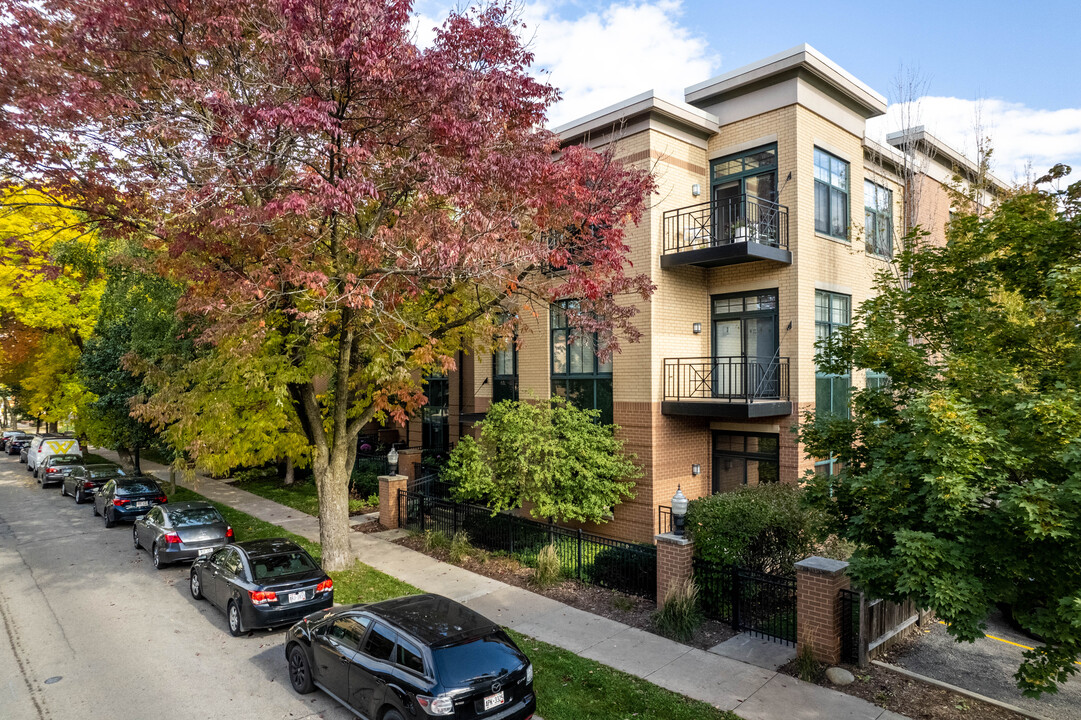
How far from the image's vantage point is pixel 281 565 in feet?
34.9

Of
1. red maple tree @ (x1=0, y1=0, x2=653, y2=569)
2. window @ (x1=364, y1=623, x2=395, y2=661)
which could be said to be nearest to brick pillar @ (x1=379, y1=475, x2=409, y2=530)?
red maple tree @ (x1=0, y1=0, x2=653, y2=569)

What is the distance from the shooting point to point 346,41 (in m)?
8.96

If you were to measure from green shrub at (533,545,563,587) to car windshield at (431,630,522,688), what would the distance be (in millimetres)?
5455

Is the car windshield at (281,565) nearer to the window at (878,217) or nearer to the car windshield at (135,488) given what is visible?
the car windshield at (135,488)

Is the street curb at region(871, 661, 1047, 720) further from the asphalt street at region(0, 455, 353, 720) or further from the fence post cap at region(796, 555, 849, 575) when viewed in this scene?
the asphalt street at region(0, 455, 353, 720)

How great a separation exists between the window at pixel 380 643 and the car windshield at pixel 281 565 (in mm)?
3716

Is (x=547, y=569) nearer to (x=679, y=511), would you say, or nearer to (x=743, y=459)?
(x=679, y=511)

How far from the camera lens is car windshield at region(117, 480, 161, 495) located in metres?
19.4

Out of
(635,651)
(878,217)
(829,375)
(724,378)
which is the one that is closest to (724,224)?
(724,378)

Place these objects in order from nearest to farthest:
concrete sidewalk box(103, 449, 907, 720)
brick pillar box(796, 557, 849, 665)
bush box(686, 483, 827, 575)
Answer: concrete sidewalk box(103, 449, 907, 720) → brick pillar box(796, 557, 849, 665) → bush box(686, 483, 827, 575)

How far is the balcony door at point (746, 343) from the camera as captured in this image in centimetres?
1541

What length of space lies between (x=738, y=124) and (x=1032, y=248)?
10.5 metres

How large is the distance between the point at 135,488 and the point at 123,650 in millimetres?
11588

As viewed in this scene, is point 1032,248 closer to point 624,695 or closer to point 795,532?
point 795,532
